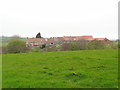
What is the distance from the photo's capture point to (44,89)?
279 inches

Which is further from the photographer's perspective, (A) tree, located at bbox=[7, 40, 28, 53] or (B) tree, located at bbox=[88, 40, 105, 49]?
(B) tree, located at bbox=[88, 40, 105, 49]

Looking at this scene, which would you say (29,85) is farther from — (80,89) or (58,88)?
(80,89)

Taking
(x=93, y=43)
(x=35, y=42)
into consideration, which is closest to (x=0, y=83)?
(x=93, y=43)

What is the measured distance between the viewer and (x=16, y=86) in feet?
24.7

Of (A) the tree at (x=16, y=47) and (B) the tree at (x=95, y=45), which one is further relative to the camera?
(B) the tree at (x=95, y=45)

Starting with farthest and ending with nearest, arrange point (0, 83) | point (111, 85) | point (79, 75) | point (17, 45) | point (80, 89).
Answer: point (17, 45) < point (79, 75) < point (0, 83) < point (111, 85) < point (80, 89)

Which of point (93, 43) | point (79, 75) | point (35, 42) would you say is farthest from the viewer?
point (35, 42)

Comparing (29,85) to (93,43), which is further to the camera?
(93,43)

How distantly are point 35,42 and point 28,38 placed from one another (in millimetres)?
10941

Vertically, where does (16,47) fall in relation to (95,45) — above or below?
below

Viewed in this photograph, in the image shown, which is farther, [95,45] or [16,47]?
[95,45]

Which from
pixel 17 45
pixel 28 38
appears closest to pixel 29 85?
pixel 17 45

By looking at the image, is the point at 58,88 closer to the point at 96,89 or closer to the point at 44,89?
the point at 44,89

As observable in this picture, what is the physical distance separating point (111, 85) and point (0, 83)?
4930 mm
